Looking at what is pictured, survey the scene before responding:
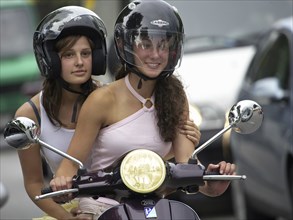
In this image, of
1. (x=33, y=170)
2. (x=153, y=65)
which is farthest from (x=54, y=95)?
(x=153, y=65)

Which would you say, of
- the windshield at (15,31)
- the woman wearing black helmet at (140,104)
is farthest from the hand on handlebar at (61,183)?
the windshield at (15,31)

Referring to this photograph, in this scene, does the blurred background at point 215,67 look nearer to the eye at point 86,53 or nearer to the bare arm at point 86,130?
the eye at point 86,53

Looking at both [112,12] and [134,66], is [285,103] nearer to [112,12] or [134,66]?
[134,66]

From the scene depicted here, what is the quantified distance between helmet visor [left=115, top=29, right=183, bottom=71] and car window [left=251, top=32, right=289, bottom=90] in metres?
4.66

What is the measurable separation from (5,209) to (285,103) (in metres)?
4.11

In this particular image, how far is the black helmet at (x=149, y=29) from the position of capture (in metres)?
4.91

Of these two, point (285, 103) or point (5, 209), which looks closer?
point (285, 103)

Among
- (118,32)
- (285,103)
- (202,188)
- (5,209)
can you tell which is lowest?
(5,209)

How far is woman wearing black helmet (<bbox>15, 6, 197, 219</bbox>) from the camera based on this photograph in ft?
17.5

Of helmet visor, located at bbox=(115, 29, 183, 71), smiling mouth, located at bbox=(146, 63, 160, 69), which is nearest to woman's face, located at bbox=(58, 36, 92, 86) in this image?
helmet visor, located at bbox=(115, 29, 183, 71)

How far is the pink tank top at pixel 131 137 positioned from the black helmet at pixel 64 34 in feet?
1.05

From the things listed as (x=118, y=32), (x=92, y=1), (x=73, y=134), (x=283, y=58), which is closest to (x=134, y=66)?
(x=118, y=32)

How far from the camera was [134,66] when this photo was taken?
16.5 feet

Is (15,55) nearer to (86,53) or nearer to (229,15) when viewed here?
(229,15)
